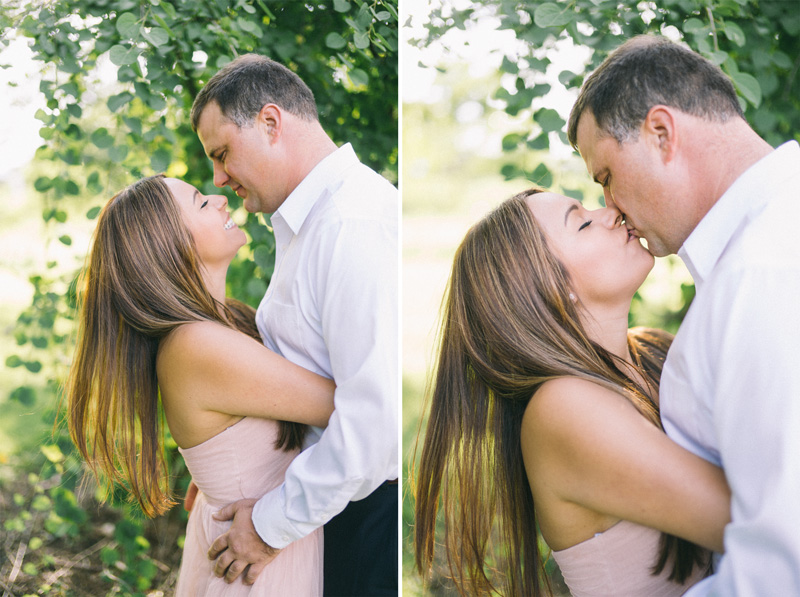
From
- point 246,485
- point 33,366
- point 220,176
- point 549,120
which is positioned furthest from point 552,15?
point 33,366

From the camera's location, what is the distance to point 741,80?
1573 millimetres

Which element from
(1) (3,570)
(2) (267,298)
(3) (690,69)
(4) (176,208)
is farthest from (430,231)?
(1) (3,570)

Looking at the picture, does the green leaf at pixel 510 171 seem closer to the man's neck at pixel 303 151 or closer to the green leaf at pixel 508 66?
the green leaf at pixel 508 66

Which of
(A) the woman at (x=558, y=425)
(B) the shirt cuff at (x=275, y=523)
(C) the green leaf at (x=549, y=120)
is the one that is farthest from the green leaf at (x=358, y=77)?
(B) the shirt cuff at (x=275, y=523)

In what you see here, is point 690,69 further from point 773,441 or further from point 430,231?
point 430,231

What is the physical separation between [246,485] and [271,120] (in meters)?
0.87

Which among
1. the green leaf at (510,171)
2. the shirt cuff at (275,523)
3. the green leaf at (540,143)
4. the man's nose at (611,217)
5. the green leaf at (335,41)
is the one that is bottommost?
the shirt cuff at (275,523)

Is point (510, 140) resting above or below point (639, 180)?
below

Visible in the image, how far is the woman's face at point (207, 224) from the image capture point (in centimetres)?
156

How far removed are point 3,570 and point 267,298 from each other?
3.73 ft

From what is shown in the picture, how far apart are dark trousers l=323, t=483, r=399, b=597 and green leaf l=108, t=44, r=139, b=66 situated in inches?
48.1

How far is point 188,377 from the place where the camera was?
143 centimetres

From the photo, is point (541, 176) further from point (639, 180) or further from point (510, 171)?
point (639, 180)

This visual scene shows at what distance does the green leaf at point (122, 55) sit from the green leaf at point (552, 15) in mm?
1003
